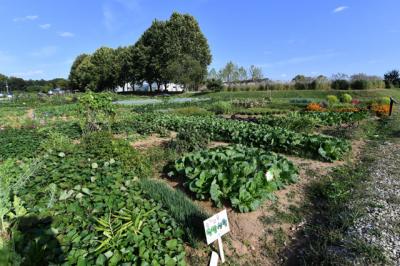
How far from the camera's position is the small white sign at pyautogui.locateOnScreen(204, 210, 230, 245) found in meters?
2.87

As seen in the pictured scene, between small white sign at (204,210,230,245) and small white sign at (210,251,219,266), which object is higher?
small white sign at (204,210,230,245)

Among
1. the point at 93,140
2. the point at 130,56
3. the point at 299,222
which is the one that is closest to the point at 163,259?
the point at 299,222

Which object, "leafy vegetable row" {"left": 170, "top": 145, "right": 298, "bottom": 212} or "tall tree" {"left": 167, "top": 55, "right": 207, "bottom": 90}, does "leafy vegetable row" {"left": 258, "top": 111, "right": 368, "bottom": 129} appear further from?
"tall tree" {"left": 167, "top": 55, "right": 207, "bottom": 90}

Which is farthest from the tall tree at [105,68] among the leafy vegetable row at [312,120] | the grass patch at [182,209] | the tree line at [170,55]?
the grass patch at [182,209]

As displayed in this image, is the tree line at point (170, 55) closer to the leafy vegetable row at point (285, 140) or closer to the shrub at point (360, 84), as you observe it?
the shrub at point (360, 84)

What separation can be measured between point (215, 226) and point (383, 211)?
2557 millimetres

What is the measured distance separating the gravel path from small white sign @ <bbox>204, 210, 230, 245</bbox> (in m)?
1.61

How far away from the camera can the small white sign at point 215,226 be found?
2873mm

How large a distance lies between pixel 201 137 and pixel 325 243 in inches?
156

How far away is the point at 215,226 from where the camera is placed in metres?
2.95

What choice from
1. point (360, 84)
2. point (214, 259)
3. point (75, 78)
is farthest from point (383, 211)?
point (75, 78)

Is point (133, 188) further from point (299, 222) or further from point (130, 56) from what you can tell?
point (130, 56)

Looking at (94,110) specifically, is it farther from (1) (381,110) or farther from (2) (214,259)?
(1) (381,110)

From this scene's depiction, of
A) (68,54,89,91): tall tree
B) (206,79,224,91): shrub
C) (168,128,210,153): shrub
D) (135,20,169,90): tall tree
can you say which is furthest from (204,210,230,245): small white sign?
(68,54,89,91): tall tree
